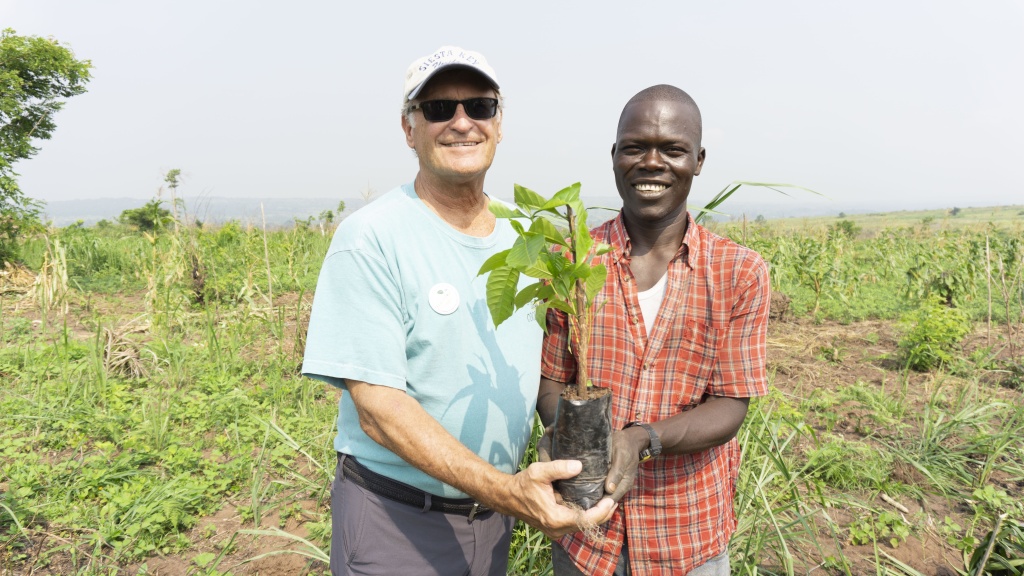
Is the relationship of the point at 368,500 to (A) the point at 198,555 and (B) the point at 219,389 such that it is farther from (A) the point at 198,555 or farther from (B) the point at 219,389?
(B) the point at 219,389

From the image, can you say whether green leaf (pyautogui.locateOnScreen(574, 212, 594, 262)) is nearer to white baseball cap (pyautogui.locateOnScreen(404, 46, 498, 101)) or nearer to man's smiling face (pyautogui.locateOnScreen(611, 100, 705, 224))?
man's smiling face (pyautogui.locateOnScreen(611, 100, 705, 224))

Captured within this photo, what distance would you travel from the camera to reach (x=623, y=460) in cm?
122

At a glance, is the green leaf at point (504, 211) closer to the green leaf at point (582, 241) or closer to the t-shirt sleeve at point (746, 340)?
the green leaf at point (582, 241)

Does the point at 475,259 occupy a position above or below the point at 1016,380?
above

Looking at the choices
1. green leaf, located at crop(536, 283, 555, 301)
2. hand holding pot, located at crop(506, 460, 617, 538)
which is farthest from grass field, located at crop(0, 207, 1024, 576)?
green leaf, located at crop(536, 283, 555, 301)

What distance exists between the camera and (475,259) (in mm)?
1530

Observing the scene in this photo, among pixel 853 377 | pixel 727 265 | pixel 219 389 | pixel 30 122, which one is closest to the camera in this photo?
pixel 727 265

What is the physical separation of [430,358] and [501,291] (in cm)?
30

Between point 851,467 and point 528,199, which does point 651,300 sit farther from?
point 851,467

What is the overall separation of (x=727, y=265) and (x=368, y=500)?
1.10 m

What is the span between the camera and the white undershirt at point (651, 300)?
1.43m

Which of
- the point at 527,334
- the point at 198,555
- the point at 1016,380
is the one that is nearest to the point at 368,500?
the point at 527,334

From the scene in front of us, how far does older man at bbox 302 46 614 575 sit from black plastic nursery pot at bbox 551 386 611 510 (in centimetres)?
5

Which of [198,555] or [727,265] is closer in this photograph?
[727,265]
